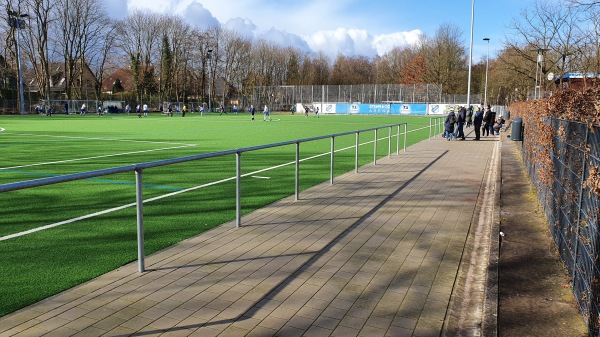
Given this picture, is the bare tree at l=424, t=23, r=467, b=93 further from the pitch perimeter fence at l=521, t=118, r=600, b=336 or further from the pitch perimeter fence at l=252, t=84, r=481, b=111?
the pitch perimeter fence at l=521, t=118, r=600, b=336

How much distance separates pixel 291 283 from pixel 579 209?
264 cm

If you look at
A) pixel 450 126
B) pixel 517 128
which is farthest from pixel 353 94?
pixel 517 128

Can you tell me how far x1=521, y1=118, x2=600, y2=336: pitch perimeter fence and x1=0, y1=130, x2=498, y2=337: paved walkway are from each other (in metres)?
0.89

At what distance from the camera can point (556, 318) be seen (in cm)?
378

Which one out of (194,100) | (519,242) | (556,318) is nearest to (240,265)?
(556,318)

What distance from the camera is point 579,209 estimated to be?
13.5 feet

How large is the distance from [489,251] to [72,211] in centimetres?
603

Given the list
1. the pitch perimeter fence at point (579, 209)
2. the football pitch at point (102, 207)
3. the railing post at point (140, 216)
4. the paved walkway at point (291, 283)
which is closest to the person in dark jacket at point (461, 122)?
the football pitch at point (102, 207)

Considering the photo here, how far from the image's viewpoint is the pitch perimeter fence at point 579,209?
3457 millimetres

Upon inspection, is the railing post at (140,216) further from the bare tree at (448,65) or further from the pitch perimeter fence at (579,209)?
the bare tree at (448,65)

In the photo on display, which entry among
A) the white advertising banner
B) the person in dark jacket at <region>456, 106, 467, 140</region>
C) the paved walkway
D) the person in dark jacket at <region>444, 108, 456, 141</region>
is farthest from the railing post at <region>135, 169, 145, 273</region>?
the white advertising banner

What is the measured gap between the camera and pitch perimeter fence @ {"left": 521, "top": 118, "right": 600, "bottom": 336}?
11.3 ft

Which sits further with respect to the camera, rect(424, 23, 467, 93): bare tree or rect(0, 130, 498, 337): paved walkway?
rect(424, 23, 467, 93): bare tree

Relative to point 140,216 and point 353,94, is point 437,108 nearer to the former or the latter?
point 353,94
